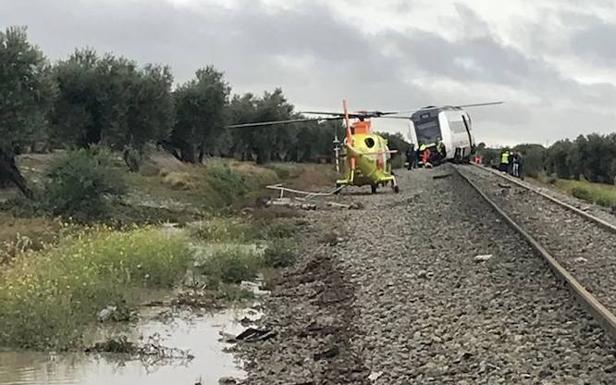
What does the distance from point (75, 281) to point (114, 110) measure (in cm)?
3678

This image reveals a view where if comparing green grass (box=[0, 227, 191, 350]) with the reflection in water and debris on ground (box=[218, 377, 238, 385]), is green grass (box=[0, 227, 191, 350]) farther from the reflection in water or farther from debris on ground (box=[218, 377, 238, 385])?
debris on ground (box=[218, 377, 238, 385])

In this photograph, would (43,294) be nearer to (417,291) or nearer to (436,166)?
(417,291)

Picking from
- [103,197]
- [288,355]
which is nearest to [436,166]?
[103,197]

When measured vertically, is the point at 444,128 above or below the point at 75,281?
above

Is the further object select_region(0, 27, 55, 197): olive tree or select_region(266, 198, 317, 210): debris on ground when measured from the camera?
select_region(266, 198, 317, 210): debris on ground

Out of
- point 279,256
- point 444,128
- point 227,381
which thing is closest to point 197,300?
point 279,256

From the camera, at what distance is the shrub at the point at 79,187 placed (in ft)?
107

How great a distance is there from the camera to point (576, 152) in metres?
115

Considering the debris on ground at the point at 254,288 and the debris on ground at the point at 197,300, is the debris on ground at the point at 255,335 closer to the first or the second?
the debris on ground at the point at 197,300

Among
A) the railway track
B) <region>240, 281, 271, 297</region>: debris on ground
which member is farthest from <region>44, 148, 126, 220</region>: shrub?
the railway track

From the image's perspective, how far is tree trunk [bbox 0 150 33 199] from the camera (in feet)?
129

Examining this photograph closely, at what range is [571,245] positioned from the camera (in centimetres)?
2164

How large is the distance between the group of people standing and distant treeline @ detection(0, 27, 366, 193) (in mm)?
12772

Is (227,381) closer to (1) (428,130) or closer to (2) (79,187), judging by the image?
(2) (79,187)
